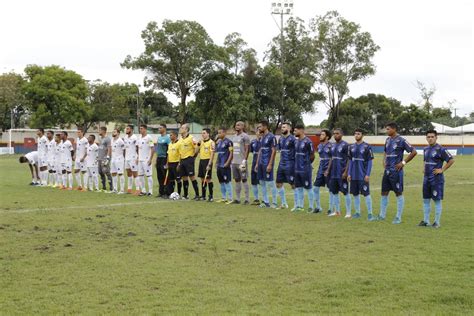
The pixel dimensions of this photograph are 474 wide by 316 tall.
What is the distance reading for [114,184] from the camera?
66.0ft

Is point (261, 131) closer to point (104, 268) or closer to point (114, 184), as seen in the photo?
point (114, 184)

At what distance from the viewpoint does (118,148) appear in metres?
19.2

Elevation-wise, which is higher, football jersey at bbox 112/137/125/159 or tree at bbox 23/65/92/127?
tree at bbox 23/65/92/127

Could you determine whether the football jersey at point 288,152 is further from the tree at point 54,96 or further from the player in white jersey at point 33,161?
the tree at point 54,96

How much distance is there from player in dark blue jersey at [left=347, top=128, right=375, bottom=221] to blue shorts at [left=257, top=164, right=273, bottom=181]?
245 centimetres

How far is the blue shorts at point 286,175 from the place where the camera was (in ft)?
48.9

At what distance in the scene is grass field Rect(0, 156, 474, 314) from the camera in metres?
6.59

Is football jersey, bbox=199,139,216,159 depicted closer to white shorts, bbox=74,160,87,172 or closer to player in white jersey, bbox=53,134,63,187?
white shorts, bbox=74,160,87,172

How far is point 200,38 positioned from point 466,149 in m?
29.0

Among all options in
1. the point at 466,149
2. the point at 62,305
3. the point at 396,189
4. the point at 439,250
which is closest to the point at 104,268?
the point at 62,305

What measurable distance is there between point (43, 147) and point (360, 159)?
1296 cm

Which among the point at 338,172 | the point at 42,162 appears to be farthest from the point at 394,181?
the point at 42,162

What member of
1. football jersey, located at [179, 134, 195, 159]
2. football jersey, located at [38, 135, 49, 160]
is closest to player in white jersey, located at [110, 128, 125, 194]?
football jersey, located at [179, 134, 195, 159]

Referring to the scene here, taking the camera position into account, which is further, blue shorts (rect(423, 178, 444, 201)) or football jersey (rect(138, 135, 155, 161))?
football jersey (rect(138, 135, 155, 161))
